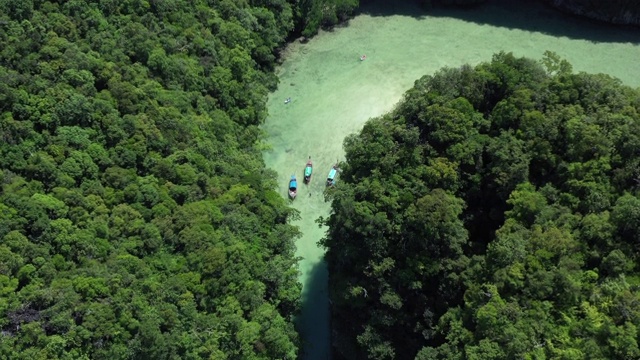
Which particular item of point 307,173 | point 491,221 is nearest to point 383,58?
point 307,173

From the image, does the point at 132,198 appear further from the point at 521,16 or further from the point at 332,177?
the point at 521,16

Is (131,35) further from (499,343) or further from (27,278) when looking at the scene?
(499,343)

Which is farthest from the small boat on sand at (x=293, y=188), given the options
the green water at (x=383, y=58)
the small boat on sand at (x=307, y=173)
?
the small boat on sand at (x=307, y=173)

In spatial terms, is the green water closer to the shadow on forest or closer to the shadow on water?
the shadow on forest

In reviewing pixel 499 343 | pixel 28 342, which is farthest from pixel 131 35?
pixel 499 343

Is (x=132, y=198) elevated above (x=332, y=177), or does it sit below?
above
